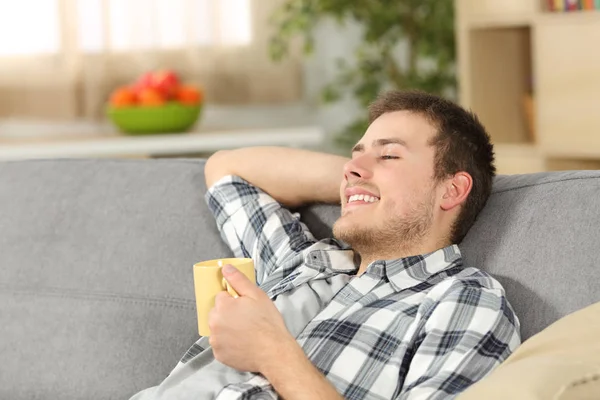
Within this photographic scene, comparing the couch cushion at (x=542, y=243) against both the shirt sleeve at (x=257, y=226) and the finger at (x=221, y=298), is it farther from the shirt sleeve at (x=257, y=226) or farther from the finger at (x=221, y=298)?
the finger at (x=221, y=298)

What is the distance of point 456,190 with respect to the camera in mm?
1746

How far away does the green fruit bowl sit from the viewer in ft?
13.0

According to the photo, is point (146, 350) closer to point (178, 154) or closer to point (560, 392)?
point (560, 392)

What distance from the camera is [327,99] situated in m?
4.86

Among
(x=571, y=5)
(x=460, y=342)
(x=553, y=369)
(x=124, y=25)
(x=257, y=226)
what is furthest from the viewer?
(x=124, y=25)

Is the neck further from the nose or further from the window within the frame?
the window

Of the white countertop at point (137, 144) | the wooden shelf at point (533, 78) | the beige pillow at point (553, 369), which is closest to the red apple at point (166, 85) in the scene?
the white countertop at point (137, 144)

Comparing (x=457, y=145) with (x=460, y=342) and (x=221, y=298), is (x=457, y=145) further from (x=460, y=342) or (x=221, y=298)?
(x=221, y=298)

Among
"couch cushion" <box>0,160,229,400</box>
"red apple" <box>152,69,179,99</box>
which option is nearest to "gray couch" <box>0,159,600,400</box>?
"couch cushion" <box>0,160,229,400</box>

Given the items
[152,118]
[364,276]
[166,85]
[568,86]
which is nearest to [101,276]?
[364,276]

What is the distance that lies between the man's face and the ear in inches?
0.9

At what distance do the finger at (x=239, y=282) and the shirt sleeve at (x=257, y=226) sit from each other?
350mm

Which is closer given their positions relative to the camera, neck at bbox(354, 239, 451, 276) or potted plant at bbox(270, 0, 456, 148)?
neck at bbox(354, 239, 451, 276)

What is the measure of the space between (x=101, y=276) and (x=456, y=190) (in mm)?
743
